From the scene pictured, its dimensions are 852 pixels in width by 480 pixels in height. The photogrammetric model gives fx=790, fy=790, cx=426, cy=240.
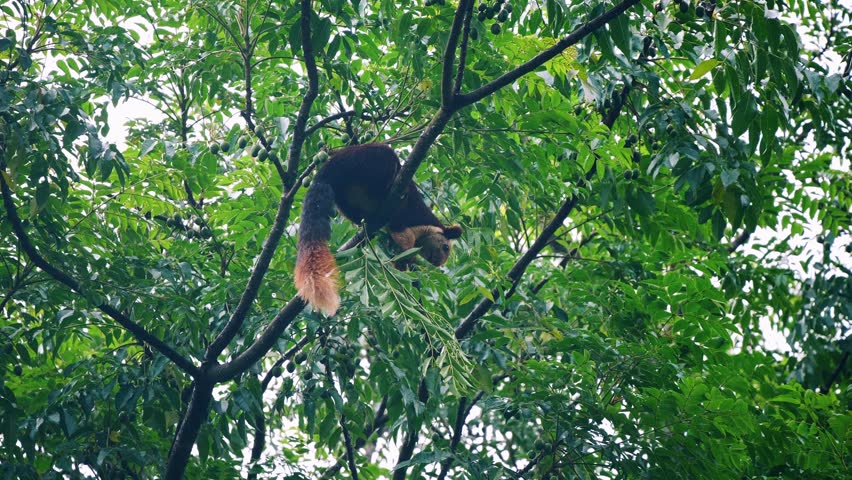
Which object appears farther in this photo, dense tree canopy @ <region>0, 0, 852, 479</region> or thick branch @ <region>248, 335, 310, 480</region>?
thick branch @ <region>248, 335, 310, 480</region>

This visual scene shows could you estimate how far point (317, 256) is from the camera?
428cm

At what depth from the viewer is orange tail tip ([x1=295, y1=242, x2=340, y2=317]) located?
12.8 ft

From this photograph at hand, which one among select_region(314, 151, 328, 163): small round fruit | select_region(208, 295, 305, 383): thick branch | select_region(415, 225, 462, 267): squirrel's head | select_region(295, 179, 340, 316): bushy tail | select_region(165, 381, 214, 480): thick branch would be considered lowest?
select_region(165, 381, 214, 480): thick branch

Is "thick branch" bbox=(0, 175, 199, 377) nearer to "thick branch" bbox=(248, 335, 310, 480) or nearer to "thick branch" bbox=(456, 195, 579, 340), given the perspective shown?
"thick branch" bbox=(248, 335, 310, 480)

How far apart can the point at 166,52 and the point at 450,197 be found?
7.01 feet

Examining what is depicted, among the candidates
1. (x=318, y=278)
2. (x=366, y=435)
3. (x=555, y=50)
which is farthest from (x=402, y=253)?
(x=366, y=435)

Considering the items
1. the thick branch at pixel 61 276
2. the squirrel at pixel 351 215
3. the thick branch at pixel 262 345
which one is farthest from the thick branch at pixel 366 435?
the thick branch at pixel 61 276

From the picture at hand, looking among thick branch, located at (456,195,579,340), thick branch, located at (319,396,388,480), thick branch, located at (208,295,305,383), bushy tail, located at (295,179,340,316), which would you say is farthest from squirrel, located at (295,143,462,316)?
Answer: thick branch, located at (319,396,388,480)

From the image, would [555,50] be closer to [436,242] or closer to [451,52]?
[451,52]

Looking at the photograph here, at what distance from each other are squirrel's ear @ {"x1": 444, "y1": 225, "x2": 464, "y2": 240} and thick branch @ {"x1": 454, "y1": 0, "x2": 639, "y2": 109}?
185 centimetres

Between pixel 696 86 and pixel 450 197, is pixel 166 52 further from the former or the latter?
pixel 696 86

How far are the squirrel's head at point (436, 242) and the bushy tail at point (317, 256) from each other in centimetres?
105

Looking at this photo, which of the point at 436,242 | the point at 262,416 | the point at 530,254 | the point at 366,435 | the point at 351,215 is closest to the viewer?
the point at 262,416

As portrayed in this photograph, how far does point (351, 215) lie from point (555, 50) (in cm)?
220
